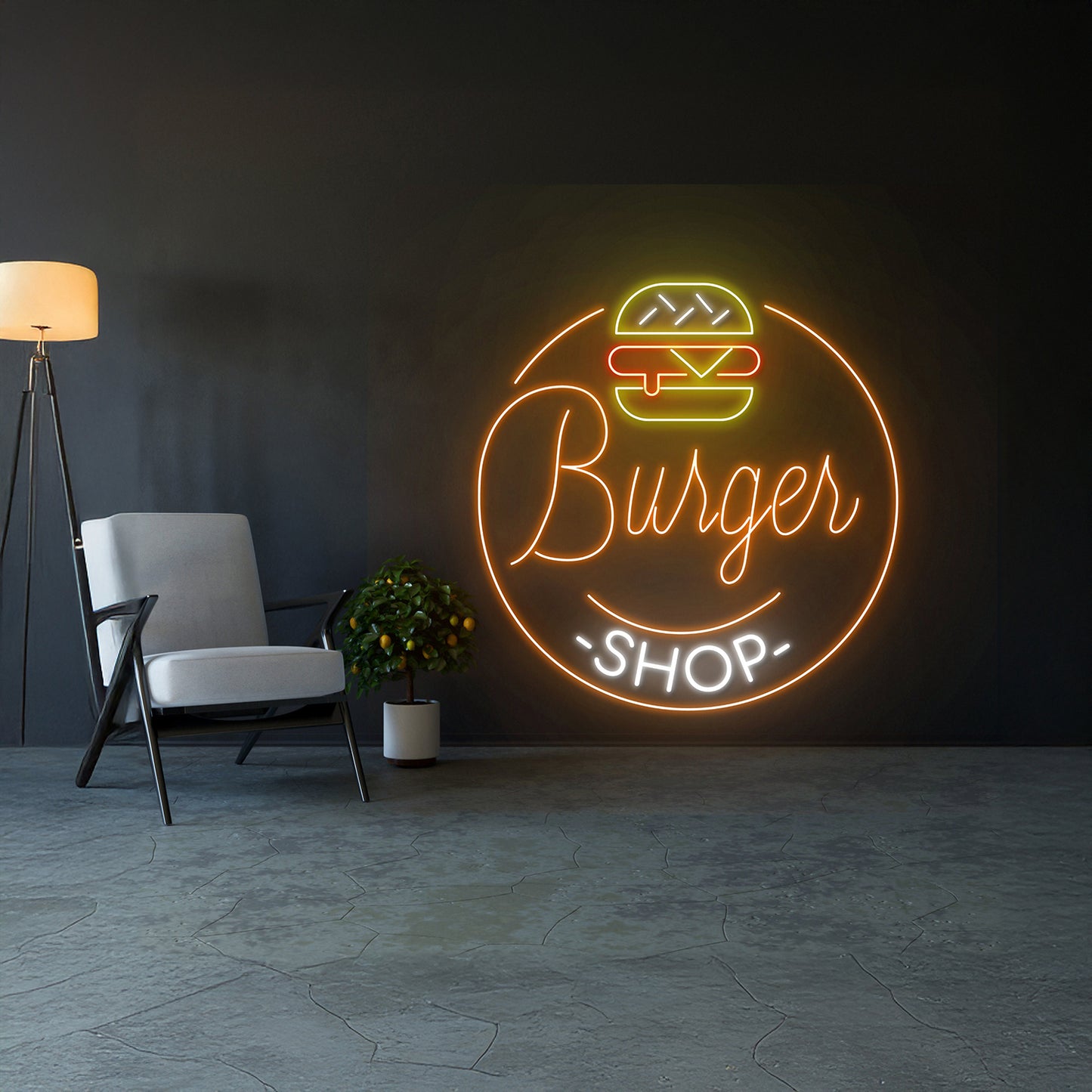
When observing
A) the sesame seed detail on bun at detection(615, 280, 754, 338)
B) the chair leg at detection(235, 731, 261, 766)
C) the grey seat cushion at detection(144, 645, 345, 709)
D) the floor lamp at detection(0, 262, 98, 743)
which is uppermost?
the sesame seed detail on bun at detection(615, 280, 754, 338)

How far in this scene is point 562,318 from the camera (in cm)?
474

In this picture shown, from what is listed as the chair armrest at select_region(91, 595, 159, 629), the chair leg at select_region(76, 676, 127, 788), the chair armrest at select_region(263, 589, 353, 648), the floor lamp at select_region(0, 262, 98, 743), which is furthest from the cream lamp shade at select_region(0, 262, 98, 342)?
the chair leg at select_region(76, 676, 127, 788)

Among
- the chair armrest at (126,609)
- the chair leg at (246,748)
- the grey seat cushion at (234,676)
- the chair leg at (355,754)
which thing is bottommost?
the chair leg at (246,748)

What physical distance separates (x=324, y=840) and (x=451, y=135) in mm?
3099

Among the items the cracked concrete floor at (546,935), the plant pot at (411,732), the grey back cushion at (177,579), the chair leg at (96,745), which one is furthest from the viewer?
the plant pot at (411,732)

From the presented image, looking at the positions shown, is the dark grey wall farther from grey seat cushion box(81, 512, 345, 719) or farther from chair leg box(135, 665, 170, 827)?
chair leg box(135, 665, 170, 827)

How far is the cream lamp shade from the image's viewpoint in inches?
158

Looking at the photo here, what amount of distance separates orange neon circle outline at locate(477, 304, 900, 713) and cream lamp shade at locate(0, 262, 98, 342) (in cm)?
167

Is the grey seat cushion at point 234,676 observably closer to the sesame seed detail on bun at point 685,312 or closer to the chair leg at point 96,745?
the chair leg at point 96,745

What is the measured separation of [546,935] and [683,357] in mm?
2979

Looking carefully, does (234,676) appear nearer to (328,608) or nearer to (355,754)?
(355,754)

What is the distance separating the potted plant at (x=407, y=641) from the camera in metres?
4.09

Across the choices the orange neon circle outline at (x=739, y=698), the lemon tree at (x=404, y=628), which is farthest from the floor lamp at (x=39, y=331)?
the orange neon circle outline at (x=739, y=698)

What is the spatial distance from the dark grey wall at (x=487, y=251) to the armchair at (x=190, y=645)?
2.00 feet
